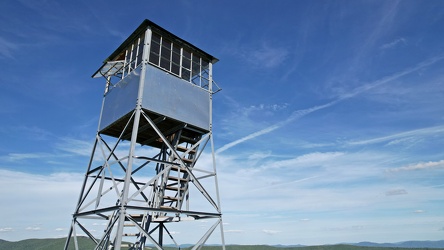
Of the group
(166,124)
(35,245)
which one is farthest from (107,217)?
(35,245)

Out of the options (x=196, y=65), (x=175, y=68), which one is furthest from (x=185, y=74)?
(x=196, y=65)

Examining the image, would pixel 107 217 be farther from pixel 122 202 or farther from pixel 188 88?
pixel 188 88

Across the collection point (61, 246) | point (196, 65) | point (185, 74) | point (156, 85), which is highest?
point (196, 65)

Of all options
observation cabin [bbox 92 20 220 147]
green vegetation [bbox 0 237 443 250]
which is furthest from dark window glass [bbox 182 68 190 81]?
green vegetation [bbox 0 237 443 250]

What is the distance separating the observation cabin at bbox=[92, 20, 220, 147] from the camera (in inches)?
452

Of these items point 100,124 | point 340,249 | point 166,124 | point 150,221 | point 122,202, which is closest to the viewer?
point 122,202

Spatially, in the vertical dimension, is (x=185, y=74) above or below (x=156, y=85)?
above

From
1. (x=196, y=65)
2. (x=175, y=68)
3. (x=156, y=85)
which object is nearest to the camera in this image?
(x=156, y=85)

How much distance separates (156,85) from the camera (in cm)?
1161

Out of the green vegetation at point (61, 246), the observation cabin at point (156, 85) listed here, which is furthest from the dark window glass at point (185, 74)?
the green vegetation at point (61, 246)

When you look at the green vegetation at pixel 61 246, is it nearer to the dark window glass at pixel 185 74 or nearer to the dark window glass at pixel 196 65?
the dark window glass at pixel 196 65

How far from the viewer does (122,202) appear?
9016 mm

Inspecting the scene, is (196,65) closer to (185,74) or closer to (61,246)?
(185,74)

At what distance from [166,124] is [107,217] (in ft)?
15.0
